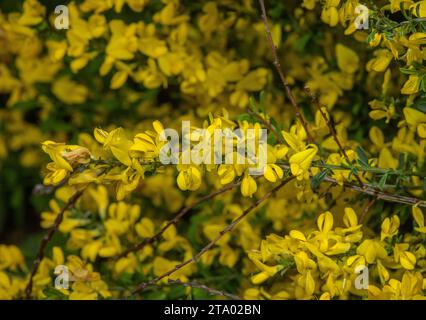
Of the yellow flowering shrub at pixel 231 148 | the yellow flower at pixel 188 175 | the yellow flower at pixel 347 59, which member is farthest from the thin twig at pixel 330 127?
the yellow flower at pixel 347 59

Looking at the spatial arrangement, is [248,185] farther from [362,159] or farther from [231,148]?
[362,159]

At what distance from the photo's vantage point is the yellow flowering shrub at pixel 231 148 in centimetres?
136

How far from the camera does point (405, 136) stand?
1664 millimetres

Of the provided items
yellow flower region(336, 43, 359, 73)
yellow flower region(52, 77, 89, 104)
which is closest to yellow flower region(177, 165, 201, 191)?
yellow flower region(336, 43, 359, 73)

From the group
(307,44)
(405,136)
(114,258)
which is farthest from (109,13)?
(405,136)

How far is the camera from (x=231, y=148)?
1311 mm

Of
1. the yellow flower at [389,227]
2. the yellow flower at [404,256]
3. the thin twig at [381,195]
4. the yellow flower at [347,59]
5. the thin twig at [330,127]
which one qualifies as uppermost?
the yellow flower at [347,59]

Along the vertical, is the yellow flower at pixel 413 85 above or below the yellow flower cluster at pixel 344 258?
above

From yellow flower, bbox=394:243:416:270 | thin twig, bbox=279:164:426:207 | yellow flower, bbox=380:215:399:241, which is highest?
thin twig, bbox=279:164:426:207

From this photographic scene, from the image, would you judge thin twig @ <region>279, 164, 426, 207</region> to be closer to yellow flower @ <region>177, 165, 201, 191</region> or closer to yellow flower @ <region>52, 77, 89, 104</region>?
yellow flower @ <region>177, 165, 201, 191</region>

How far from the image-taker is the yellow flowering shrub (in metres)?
1.36

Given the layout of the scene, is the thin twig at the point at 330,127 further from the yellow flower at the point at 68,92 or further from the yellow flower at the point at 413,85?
the yellow flower at the point at 68,92

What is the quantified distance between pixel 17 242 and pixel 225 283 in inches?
60.2
